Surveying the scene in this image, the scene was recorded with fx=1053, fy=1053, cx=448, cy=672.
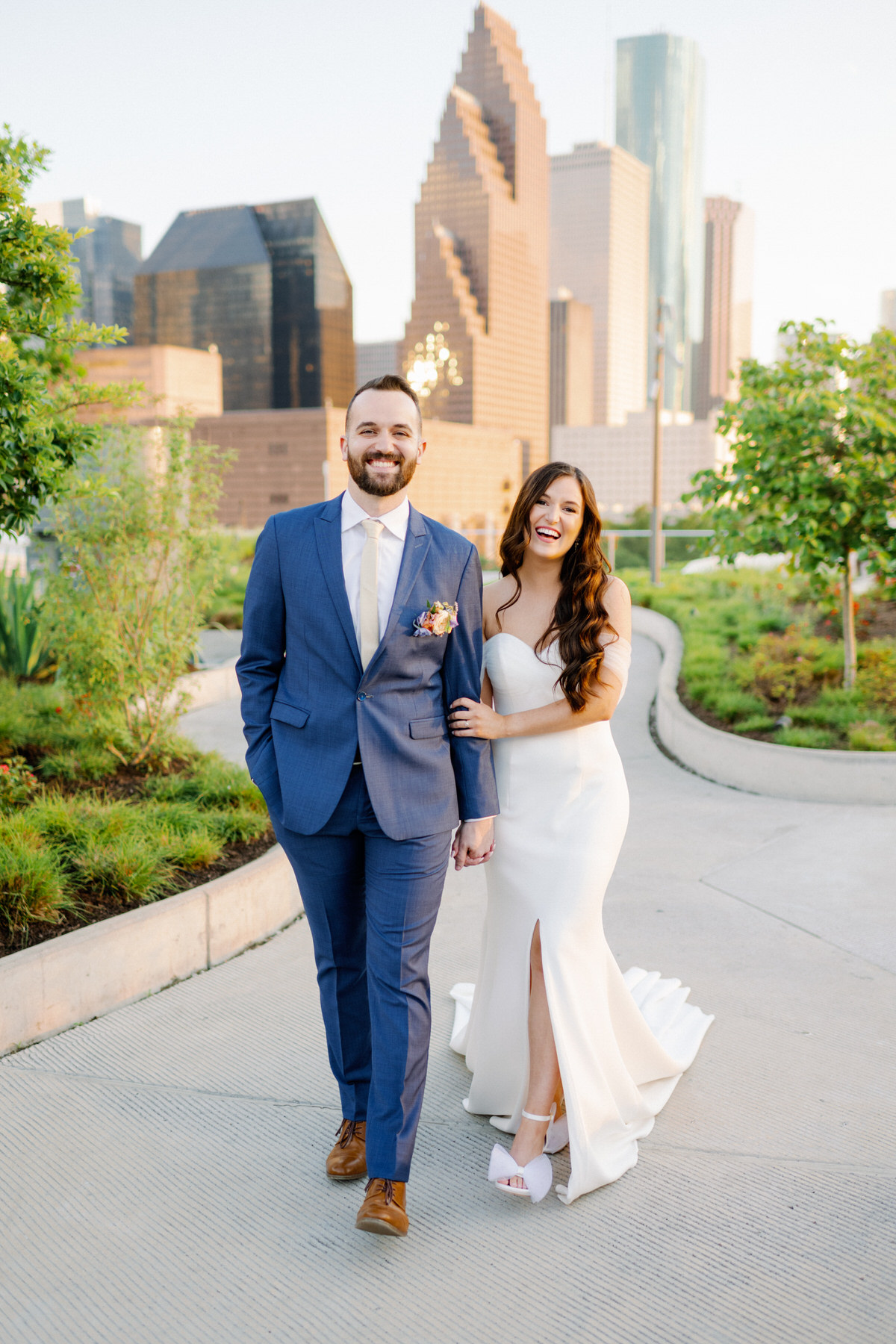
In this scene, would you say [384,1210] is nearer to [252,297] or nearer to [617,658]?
[617,658]

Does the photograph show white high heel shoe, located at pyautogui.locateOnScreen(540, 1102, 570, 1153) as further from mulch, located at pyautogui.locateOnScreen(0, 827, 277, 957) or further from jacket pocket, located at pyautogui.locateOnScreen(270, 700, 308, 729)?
mulch, located at pyautogui.locateOnScreen(0, 827, 277, 957)

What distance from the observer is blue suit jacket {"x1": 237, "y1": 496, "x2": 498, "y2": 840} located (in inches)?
103

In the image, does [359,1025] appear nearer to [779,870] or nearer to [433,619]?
[433,619]

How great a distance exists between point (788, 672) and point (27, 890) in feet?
22.5

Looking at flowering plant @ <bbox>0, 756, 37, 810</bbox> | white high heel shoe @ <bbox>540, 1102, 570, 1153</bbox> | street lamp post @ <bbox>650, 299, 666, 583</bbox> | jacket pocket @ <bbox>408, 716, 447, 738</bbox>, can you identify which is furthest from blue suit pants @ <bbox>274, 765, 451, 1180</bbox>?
street lamp post @ <bbox>650, 299, 666, 583</bbox>

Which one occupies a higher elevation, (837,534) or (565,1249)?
(837,534)

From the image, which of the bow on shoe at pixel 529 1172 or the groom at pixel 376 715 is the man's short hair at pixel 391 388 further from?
the bow on shoe at pixel 529 1172

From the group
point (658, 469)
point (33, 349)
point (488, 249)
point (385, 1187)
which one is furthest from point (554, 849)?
point (488, 249)

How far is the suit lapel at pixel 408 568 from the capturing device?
260cm

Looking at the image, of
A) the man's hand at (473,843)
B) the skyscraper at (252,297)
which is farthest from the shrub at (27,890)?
the skyscraper at (252,297)

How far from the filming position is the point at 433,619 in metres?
2.61

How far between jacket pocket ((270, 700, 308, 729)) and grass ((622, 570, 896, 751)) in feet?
17.5

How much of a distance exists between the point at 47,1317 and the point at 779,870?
4082mm

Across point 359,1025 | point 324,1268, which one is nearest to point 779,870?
point 359,1025
